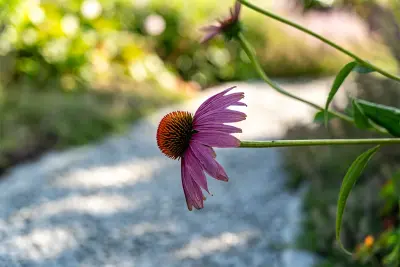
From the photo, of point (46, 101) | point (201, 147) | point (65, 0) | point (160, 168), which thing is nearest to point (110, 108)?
point (46, 101)

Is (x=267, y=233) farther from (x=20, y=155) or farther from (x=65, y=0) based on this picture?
(x=65, y=0)

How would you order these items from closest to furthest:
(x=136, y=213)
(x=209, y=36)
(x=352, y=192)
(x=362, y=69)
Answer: (x=362, y=69), (x=209, y=36), (x=352, y=192), (x=136, y=213)

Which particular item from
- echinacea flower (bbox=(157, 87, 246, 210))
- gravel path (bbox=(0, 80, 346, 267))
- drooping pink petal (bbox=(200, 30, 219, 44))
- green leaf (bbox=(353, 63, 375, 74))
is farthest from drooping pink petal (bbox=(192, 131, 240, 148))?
gravel path (bbox=(0, 80, 346, 267))

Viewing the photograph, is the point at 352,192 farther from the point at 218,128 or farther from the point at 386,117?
the point at 218,128

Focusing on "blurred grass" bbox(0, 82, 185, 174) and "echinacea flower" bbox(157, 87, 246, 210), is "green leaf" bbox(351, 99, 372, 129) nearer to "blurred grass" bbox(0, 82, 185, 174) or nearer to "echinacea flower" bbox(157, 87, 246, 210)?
"echinacea flower" bbox(157, 87, 246, 210)

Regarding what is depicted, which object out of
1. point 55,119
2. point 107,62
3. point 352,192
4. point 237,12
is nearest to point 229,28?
point 237,12
